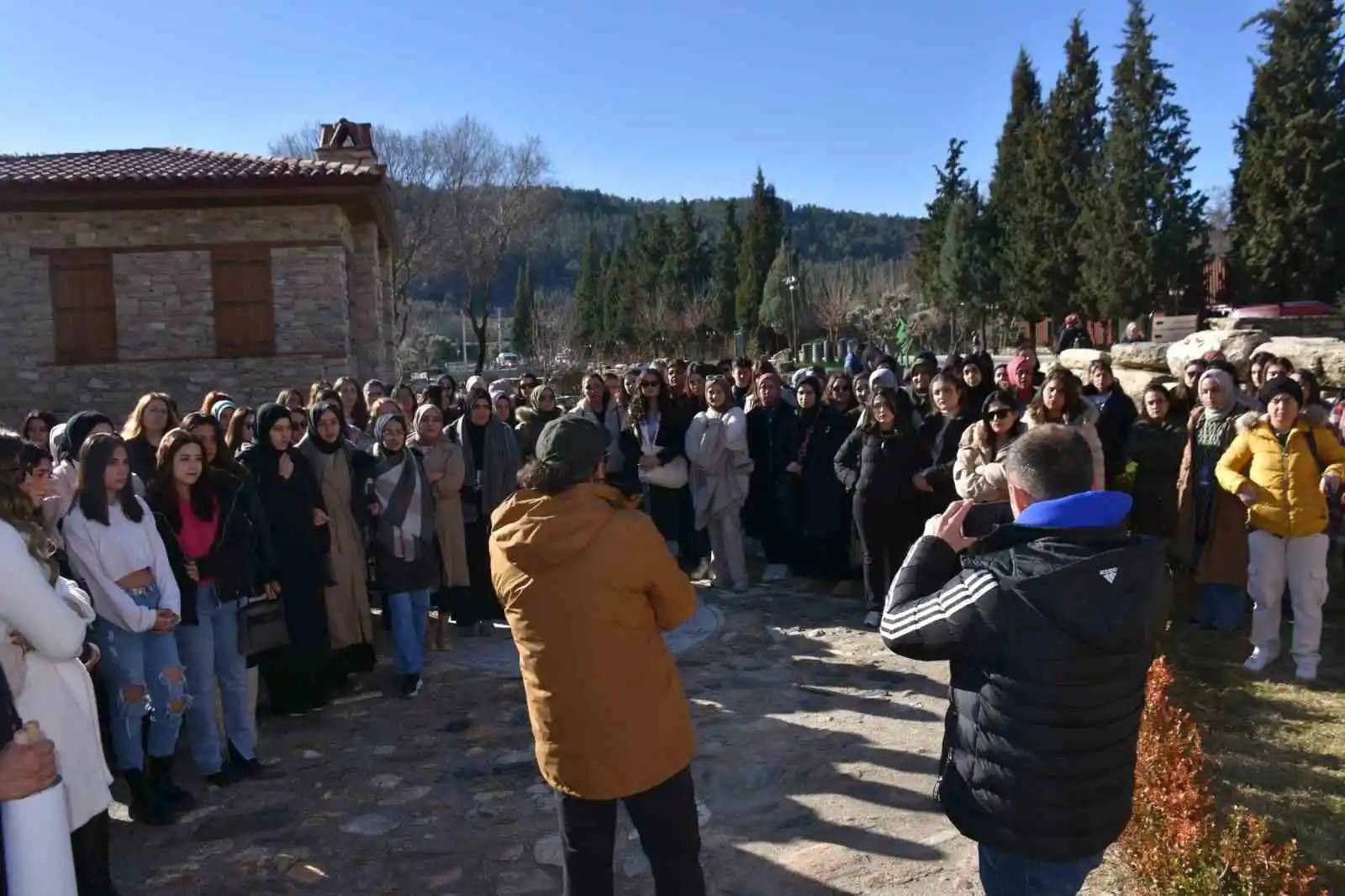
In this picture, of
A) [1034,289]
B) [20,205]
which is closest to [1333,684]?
[20,205]

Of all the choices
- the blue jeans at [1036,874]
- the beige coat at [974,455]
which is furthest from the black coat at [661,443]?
the blue jeans at [1036,874]

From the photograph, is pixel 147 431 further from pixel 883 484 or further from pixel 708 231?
pixel 708 231

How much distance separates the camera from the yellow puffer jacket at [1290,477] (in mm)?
5953

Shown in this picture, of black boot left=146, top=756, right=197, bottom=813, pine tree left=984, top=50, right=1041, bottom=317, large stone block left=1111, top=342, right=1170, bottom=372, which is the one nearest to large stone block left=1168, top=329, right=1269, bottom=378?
large stone block left=1111, top=342, right=1170, bottom=372

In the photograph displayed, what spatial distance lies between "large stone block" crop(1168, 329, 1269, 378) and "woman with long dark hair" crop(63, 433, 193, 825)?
989 centimetres

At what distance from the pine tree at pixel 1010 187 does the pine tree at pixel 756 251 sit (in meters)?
13.0

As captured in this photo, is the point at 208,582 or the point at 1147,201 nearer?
the point at 208,582

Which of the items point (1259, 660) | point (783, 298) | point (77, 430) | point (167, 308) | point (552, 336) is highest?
point (783, 298)

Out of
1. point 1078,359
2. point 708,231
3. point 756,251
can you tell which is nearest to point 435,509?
point 1078,359

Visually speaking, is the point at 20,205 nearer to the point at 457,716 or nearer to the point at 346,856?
the point at 457,716

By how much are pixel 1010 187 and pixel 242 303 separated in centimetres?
2948

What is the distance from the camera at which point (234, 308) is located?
15453mm

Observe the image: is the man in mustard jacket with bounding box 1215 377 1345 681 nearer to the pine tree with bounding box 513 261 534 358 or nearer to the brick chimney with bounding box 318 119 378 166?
the brick chimney with bounding box 318 119 378 166

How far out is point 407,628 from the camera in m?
6.46
